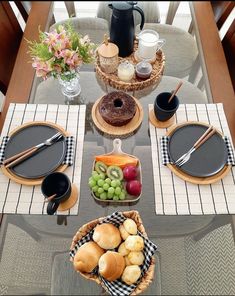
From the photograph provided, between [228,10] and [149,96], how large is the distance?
2.22 ft

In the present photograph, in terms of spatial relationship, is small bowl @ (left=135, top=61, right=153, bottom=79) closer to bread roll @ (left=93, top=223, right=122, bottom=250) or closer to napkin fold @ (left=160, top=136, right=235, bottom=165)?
napkin fold @ (left=160, top=136, right=235, bottom=165)

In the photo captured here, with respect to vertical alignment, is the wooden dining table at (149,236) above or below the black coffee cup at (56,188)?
below

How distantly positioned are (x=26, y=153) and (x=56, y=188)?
0.61 feet

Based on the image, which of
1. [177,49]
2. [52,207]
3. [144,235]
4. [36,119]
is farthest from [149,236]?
[177,49]

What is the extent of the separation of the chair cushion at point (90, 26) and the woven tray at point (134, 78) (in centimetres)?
23

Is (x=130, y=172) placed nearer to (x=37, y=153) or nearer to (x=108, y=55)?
(x=37, y=153)

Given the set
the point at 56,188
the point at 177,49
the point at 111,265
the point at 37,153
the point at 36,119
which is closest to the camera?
the point at 111,265

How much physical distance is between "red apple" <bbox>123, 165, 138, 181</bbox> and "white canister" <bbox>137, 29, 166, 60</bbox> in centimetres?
51

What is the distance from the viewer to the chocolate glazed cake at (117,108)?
1081mm

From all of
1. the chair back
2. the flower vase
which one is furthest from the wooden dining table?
the chair back

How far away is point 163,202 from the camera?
3.21 feet

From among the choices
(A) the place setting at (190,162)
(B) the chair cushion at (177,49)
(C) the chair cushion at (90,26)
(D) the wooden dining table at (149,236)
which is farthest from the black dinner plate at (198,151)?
(C) the chair cushion at (90,26)

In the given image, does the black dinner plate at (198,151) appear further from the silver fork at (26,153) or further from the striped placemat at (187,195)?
the silver fork at (26,153)

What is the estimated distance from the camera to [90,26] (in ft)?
4.83
